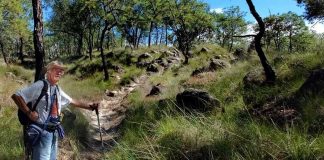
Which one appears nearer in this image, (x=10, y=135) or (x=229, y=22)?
(x=10, y=135)

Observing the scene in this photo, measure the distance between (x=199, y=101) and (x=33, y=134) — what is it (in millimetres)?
6203

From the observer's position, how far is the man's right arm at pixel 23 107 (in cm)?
561

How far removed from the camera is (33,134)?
5812 millimetres

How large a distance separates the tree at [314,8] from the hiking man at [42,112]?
2105 cm

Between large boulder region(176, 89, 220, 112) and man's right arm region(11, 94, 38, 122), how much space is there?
5500mm

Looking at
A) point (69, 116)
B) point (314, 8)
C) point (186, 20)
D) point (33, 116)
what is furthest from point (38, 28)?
point (186, 20)

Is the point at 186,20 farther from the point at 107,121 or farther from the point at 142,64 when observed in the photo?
the point at 107,121

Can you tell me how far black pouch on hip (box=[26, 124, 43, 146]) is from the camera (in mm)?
5797

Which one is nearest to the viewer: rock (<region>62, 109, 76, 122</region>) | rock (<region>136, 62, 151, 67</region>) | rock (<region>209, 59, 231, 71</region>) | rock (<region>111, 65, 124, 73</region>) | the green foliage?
the green foliage

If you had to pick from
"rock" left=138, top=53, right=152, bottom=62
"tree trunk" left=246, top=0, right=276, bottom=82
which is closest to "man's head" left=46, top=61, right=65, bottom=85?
"tree trunk" left=246, top=0, right=276, bottom=82

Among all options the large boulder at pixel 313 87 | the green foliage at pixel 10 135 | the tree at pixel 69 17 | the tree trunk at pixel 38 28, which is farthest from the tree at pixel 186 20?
the large boulder at pixel 313 87

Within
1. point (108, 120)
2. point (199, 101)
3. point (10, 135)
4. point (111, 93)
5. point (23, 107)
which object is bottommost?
point (108, 120)

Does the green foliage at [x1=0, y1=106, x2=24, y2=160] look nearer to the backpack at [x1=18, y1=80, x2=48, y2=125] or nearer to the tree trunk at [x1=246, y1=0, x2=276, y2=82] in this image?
the backpack at [x1=18, y1=80, x2=48, y2=125]

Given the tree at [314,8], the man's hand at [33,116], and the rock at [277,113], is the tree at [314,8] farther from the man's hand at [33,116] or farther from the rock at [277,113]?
the man's hand at [33,116]
